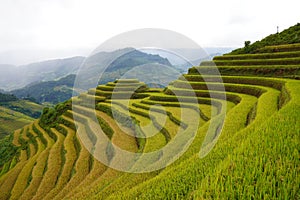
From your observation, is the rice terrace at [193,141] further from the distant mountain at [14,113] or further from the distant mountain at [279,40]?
the distant mountain at [14,113]

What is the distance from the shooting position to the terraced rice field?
12.3ft

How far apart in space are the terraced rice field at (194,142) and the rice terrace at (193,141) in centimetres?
3

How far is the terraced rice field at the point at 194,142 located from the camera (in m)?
3.74

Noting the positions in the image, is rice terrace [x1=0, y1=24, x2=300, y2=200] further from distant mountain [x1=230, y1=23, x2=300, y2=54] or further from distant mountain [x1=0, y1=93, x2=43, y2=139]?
distant mountain [x1=0, y1=93, x2=43, y2=139]

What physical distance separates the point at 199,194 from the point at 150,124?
1095 cm

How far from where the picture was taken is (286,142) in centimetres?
450

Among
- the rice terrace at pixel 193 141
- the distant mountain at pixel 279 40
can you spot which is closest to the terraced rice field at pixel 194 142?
the rice terrace at pixel 193 141

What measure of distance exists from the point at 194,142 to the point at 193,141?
0.11 m

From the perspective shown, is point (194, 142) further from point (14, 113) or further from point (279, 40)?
point (14, 113)

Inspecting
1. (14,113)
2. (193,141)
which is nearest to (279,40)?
(193,141)

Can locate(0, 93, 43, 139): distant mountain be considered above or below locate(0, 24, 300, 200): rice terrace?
below

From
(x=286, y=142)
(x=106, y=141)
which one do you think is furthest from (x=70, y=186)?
(x=286, y=142)

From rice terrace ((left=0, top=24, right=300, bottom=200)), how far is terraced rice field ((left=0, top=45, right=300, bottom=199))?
3 cm

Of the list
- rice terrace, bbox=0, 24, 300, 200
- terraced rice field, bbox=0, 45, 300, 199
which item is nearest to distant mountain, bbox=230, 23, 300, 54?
rice terrace, bbox=0, 24, 300, 200
